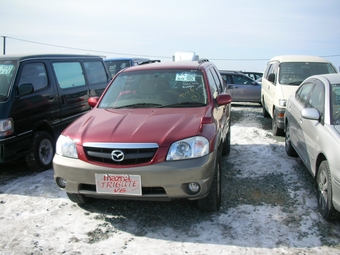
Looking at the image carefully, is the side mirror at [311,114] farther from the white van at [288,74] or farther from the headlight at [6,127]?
the headlight at [6,127]

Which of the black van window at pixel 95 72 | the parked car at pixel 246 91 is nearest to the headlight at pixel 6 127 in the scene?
the black van window at pixel 95 72

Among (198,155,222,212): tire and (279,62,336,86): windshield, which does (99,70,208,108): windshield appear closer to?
(198,155,222,212): tire

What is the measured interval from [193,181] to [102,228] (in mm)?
1122

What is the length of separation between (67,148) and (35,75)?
2507mm

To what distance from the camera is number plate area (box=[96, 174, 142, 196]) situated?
3271mm

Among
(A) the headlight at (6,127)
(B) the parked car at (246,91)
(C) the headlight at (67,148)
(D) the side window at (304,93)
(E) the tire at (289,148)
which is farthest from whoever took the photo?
(B) the parked car at (246,91)

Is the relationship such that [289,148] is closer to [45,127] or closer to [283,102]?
[283,102]

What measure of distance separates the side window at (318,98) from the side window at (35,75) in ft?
13.8

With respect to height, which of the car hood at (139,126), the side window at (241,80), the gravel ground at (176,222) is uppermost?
the car hood at (139,126)

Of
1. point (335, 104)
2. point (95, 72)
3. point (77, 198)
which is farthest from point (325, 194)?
point (95, 72)

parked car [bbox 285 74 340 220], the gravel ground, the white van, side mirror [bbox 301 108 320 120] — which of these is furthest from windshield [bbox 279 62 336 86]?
side mirror [bbox 301 108 320 120]

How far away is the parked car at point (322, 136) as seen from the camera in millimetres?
3396

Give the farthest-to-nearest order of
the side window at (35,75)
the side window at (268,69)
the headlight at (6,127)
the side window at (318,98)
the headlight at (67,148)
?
the side window at (268,69)
the side window at (35,75)
the headlight at (6,127)
the side window at (318,98)
the headlight at (67,148)

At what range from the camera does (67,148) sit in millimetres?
3586
